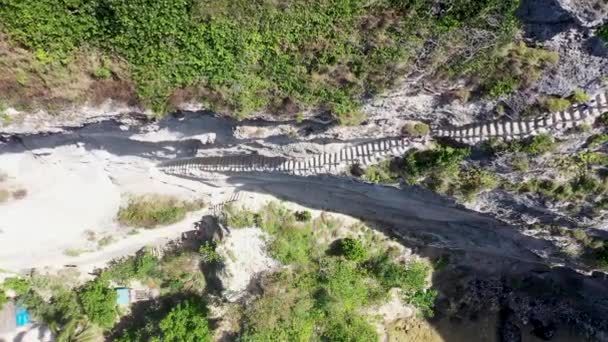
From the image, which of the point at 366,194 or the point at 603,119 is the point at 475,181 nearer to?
the point at 603,119

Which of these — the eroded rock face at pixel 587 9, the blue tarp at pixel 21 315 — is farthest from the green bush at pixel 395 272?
the blue tarp at pixel 21 315

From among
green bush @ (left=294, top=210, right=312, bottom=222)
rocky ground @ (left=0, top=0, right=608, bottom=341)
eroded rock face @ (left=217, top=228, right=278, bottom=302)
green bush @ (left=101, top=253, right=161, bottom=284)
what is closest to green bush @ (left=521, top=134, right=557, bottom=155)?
rocky ground @ (left=0, top=0, right=608, bottom=341)

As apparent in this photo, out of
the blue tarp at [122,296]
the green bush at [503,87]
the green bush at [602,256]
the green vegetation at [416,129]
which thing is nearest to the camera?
the green bush at [503,87]

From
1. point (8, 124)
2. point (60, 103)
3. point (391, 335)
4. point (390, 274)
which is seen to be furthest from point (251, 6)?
point (391, 335)

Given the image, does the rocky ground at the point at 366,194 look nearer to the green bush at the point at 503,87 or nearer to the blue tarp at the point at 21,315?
the green bush at the point at 503,87

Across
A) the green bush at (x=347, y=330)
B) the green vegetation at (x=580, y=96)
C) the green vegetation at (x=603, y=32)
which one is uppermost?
the green vegetation at (x=603, y=32)

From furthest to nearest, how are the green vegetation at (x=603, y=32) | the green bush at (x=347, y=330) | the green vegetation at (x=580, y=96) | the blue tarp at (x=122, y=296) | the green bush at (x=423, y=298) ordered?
the green bush at (x=423, y=298)
the blue tarp at (x=122, y=296)
the green bush at (x=347, y=330)
the green vegetation at (x=580, y=96)
the green vegetation at (x=603, y=32)
